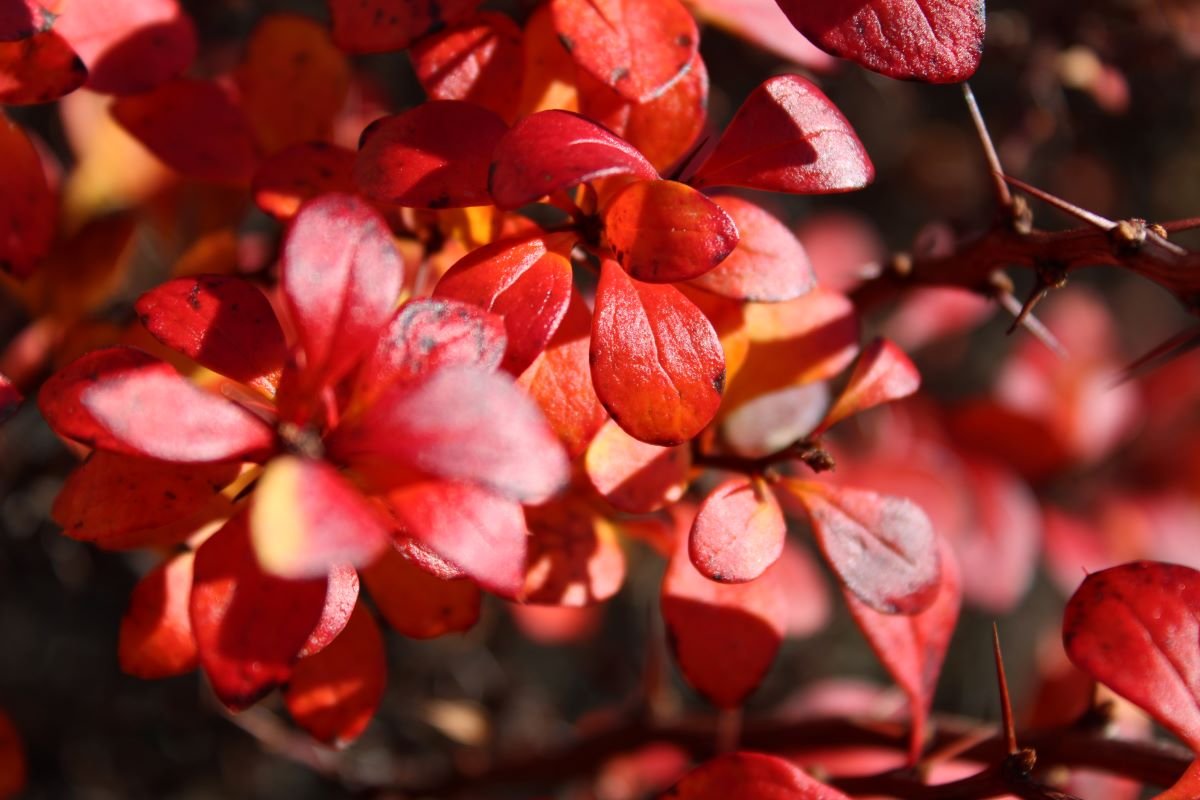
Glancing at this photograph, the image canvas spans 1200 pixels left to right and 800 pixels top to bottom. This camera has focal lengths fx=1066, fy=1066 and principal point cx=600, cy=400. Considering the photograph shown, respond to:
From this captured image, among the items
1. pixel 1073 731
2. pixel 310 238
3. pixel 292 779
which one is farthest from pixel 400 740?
pixel 310 238

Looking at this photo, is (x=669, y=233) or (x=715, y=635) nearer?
(x=669, y=233)

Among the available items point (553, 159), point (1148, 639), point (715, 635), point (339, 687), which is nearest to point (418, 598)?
point (339, 687)

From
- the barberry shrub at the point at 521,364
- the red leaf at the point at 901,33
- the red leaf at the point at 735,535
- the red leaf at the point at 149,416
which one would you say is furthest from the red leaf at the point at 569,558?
the red leaf at the point at 901,33

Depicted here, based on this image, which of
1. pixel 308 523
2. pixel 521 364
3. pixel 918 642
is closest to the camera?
pixel 308 523

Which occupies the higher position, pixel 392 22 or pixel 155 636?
pixel 392 22

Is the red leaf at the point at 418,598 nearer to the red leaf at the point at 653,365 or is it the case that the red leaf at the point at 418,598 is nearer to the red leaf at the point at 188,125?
the red leaf at the point at 653,365

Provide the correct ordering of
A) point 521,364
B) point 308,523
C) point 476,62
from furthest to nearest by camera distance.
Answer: point 476,62 < point 521,364 < point 308,523

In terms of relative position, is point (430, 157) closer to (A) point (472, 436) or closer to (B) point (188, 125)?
(A) point (472, 436)

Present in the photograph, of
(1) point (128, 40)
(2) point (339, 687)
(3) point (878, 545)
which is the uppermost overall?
(1) point (128, 40)
